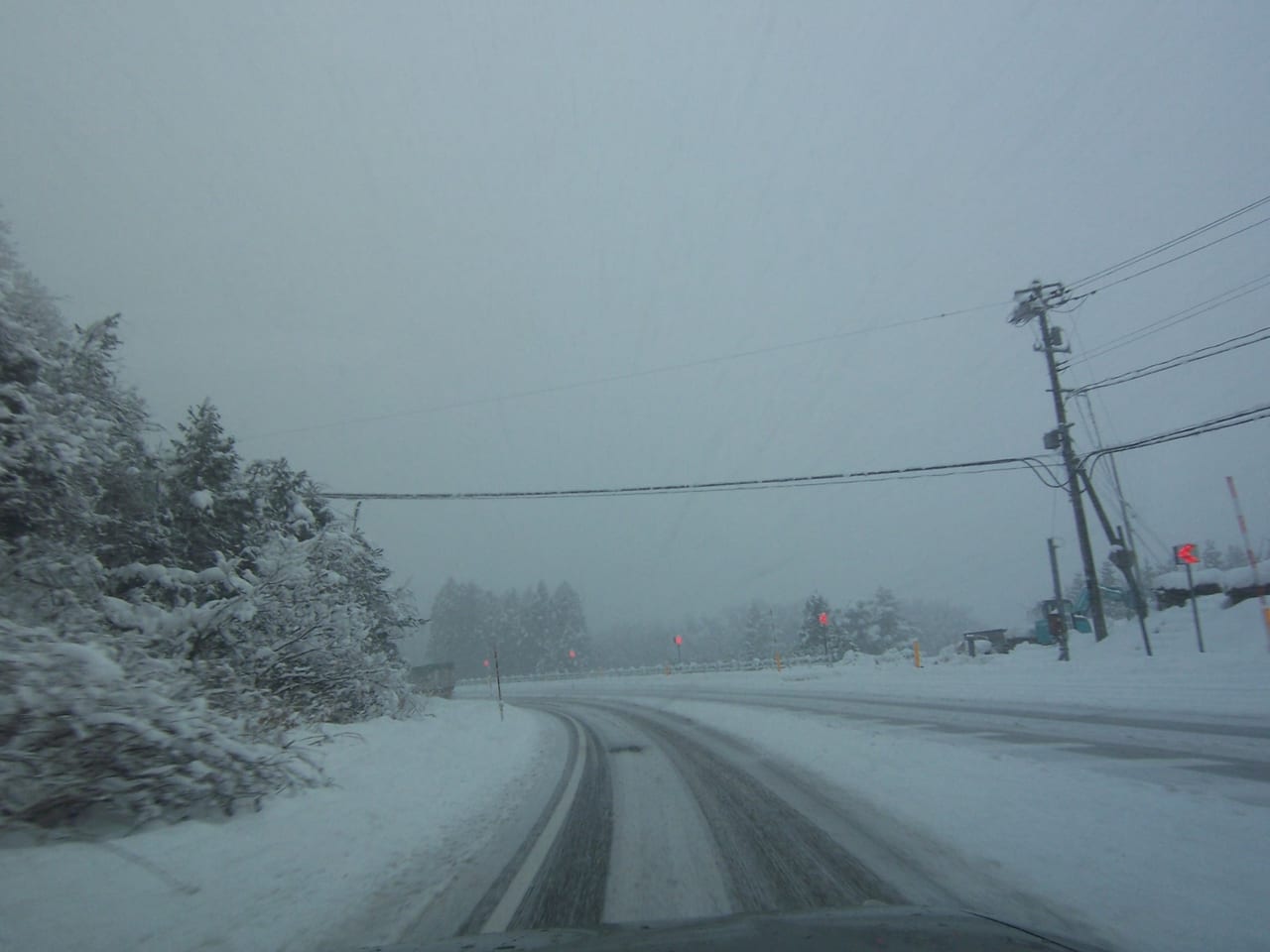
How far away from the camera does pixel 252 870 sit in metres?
4.79

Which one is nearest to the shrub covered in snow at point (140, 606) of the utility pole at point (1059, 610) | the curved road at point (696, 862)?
the curved road at point (696, 862)

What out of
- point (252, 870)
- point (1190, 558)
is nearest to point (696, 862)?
point (252, 870)

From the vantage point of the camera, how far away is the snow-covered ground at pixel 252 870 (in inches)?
145

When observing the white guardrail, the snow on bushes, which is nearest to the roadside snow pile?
the snow on bushes

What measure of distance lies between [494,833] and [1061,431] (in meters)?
20.9

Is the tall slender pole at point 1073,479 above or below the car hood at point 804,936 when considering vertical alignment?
above

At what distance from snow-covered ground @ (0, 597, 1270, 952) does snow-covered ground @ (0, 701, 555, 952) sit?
1 cm

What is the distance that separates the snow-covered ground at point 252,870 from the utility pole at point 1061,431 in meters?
19.5

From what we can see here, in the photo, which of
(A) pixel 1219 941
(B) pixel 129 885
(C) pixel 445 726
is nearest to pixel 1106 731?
(A) pixel 1219 941

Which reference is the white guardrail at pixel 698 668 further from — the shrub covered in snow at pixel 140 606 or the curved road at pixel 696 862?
the curved road at pixel 696 862

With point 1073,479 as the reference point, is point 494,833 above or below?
below

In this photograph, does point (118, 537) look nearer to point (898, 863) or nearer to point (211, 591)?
point (211, 591)

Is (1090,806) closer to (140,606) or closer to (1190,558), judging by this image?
(140,606)

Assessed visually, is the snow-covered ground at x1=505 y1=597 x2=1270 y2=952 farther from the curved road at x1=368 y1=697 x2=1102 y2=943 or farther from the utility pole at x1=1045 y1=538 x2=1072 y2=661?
the utility pole at x1=1045 y1=538 x2=1072 y2=661
